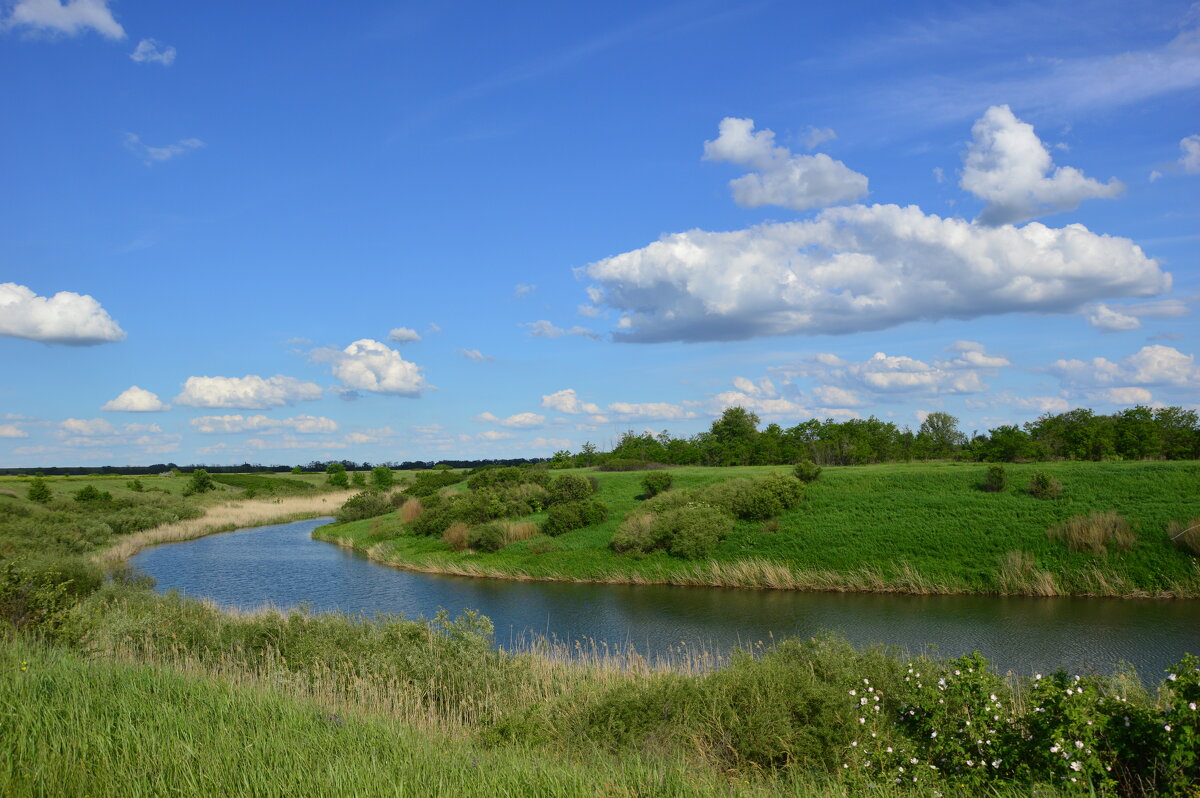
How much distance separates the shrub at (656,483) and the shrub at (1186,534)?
25.4 metres

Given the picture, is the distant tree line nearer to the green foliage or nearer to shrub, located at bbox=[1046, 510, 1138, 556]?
shrub, located at bbox=[1046, 510, 1138, 556]

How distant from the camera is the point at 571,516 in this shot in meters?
42.5

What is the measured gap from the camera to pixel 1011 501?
113 ft

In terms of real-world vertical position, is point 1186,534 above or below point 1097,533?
above

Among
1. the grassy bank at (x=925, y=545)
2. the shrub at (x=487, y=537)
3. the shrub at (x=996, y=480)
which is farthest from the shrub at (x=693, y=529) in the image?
the shrub at (x=996, y=480)

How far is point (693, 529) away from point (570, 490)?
40.0 feet

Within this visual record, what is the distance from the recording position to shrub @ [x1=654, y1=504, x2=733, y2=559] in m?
35.9

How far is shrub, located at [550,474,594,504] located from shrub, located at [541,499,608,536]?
254 centimetres

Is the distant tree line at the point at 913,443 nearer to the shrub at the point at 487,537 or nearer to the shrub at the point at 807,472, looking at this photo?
the shrub at the point at 807,472

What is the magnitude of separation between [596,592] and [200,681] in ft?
82.1

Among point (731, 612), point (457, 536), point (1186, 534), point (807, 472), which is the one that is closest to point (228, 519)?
point (457, 536)

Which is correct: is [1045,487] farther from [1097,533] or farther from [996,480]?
[1097,533]

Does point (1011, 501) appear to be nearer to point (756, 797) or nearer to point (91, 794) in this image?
point (756, 797)

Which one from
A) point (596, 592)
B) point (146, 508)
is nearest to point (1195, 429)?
point (596, 592)
